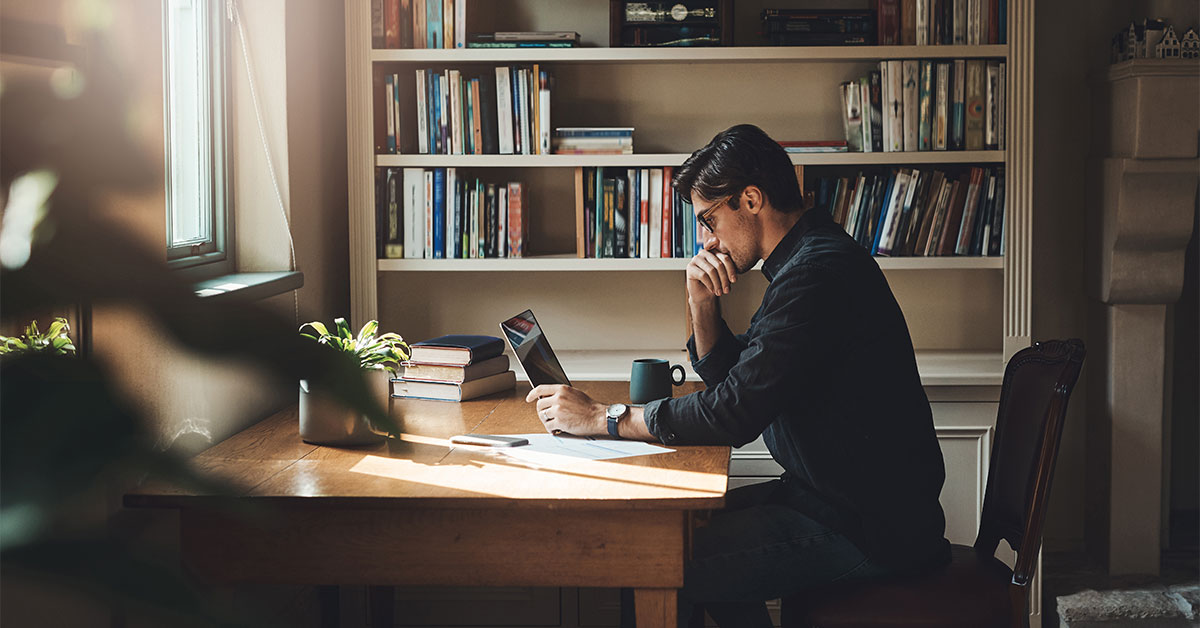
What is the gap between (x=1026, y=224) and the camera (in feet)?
9.67

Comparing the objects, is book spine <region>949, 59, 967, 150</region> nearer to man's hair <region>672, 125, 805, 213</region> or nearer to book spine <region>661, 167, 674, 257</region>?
book spine <region>661, 167, 674, 257</region>

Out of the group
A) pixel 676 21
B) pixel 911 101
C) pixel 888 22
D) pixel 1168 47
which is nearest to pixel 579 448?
pixel 676 21

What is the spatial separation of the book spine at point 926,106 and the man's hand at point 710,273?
1.03 meters

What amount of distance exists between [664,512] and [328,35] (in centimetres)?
199

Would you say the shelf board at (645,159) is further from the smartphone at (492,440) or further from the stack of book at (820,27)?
the smartphone at (492,440)

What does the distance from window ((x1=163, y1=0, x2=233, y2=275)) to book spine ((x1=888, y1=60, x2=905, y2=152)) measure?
1.77 metres

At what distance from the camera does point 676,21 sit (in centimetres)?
296

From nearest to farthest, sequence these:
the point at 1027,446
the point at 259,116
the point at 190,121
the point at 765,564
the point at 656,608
→ the point at 656,608
the point at 765,564
the point at 1027,446
the point at 190,121
the point at 259,116

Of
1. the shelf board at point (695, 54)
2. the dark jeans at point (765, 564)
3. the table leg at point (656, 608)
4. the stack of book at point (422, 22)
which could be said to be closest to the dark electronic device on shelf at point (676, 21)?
the shelf board at point (695, 54)

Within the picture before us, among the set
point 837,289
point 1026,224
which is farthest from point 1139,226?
point 837,289

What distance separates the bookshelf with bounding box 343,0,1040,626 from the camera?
2.91m

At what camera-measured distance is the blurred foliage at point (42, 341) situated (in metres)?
0.28

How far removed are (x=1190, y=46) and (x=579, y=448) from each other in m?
2.38

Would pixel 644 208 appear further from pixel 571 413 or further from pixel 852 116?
pixel 571 413
